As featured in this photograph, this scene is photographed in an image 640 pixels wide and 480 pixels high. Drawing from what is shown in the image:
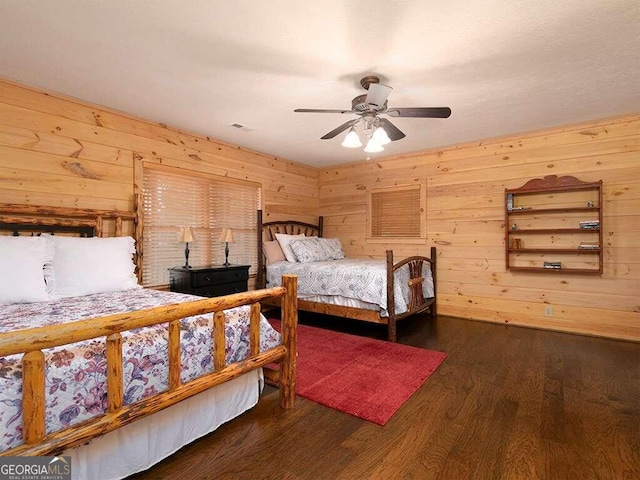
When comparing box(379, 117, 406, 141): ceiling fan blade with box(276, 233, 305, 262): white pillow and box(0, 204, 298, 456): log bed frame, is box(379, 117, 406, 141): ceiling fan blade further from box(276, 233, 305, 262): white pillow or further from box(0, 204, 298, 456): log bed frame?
box(276, 233, 305, 262): white pillow

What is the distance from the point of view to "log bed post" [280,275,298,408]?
2043 mm

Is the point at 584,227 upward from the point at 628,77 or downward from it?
downward

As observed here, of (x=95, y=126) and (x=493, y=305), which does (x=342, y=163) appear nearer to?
(x=493, y=305)

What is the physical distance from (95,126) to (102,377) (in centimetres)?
276

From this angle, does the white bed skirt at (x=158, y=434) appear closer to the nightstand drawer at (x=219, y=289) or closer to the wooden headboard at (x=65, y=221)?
the nightstand drawer at (x=219, y=289)

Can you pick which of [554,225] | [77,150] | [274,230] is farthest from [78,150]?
[554,225]

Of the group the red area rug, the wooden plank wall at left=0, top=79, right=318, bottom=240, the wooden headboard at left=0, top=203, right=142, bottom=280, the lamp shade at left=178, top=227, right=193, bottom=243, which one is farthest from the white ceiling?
the red area rug

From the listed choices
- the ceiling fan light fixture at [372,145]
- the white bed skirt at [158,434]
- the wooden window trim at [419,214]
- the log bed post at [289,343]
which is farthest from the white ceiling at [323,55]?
the white bed skirt at [158,434]

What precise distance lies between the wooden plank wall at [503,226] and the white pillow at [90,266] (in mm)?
3609

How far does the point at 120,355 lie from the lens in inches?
51.2

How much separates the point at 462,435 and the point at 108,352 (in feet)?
6.01

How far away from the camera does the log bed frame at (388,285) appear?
135 inches

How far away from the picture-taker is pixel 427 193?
473 cm

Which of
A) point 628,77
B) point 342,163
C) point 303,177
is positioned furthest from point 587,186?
point 303,177
